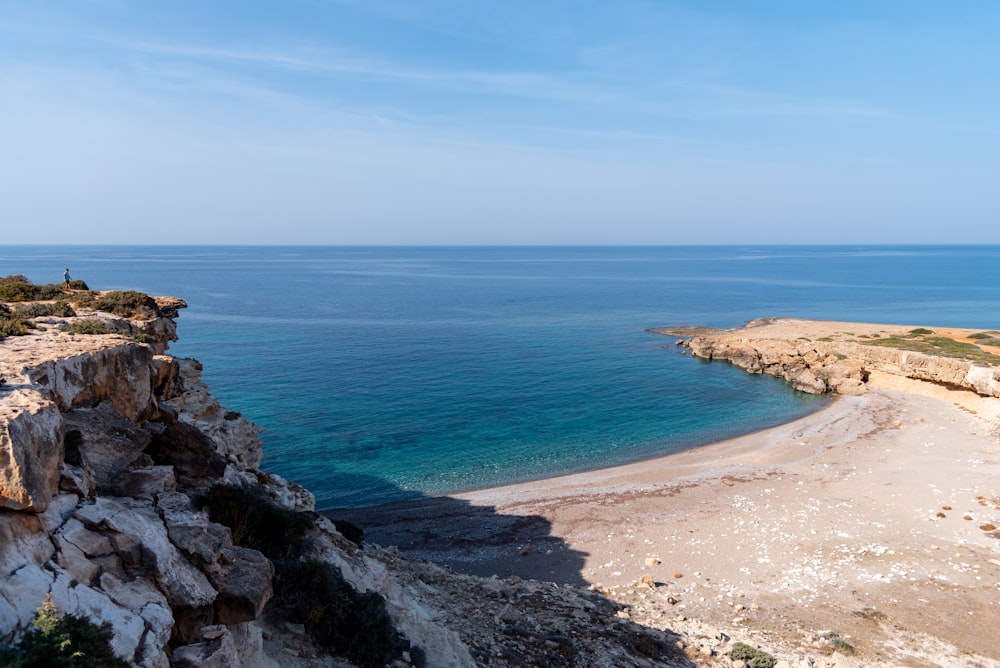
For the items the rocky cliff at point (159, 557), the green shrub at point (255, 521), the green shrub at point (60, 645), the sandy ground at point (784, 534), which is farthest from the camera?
the sandy ground at point (784, 534)

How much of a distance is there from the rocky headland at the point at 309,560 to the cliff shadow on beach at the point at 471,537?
0.18 meters

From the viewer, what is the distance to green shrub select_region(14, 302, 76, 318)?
18.0m

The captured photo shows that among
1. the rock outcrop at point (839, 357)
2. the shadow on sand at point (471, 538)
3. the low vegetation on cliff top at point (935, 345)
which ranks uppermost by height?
the low vegetation on cliff top at point (935, 345)

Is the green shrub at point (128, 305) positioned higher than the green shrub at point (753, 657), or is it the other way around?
the green shrub at point (128, 305)

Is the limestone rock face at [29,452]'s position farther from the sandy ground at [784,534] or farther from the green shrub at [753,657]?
the sandy ground at [784,534]

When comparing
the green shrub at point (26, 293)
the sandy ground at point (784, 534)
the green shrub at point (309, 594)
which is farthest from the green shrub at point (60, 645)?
the green shrub at point (26, 293)

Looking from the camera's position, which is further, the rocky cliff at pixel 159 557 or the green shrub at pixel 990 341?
the green shrub at pixel 990 341

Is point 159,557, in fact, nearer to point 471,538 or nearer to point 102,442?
point 102,442

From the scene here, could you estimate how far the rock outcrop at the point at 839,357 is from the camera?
52091mm

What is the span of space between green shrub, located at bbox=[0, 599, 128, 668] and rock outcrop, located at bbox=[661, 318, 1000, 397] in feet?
196

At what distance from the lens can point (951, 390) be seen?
51812mm

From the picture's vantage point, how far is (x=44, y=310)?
18.6 m

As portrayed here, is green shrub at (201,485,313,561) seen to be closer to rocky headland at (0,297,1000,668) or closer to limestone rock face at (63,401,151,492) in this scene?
rocky headland at (0,297,1000,668)

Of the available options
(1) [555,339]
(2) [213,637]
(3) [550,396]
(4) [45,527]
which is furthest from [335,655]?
(1) [555,339]
